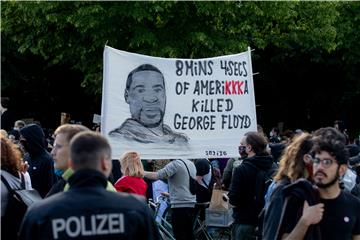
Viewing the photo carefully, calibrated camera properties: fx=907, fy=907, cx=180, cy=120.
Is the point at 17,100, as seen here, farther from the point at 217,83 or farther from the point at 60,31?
the point at 217,83

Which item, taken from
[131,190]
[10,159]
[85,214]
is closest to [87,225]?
[85,214]

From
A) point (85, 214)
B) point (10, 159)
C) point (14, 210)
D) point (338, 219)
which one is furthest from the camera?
point (10, 159)

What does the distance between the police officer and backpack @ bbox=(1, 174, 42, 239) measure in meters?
1.39

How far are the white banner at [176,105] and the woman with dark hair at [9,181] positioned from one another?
A: 3.16m

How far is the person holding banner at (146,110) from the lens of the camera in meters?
10.1

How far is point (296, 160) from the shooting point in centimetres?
607

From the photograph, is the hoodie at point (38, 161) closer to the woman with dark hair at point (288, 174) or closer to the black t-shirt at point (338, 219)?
the woman with dark hair at point (288, 174)

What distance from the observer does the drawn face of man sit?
33.5ft

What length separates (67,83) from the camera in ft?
116

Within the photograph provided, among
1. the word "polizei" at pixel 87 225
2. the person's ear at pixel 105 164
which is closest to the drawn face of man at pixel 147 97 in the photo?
the person's ear at pixel 105 164

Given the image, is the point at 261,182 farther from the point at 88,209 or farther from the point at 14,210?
the point at 88,209

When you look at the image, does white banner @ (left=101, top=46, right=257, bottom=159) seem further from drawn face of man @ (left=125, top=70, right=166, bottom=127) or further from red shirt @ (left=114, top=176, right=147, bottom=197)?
red shirt @ (left=114, top=176, right=147, bottom=197)

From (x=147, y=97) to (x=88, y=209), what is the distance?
19.3 ft

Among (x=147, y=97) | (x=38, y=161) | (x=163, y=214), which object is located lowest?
(x=163, y=214)
